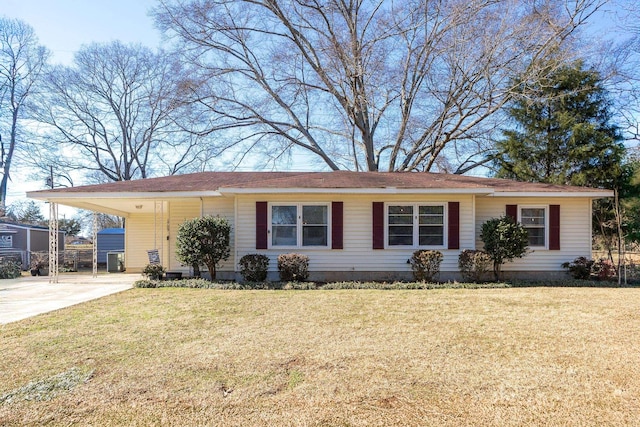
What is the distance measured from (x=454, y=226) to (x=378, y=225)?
2.07m

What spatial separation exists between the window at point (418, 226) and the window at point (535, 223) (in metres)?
2.54

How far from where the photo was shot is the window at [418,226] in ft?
33.5

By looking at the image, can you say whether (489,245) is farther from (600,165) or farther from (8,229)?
(8,229)

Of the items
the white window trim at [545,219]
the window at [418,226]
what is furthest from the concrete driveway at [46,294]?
the white window trim at [545,219]

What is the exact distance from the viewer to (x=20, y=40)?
75.4 feet

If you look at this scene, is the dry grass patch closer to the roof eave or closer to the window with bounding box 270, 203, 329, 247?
the window with bounding box 270, 203, 329, 247

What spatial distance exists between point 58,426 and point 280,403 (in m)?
1.55

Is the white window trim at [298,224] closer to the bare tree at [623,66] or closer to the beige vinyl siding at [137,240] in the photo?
the beige vinyl siding at [137,240]

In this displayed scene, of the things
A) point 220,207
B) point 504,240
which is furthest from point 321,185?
point 504,240

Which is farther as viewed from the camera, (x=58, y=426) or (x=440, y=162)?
(x=440, y=162)

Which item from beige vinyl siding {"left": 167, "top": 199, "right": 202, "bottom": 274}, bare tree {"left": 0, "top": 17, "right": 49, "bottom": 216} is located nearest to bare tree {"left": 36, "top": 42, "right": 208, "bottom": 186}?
bare tree {"left": 0, "top": 17, "right": 49, "bottom": 216}

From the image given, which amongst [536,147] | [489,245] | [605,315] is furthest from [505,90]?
[605,315]

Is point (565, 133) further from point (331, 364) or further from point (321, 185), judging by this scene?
point (331, 364)

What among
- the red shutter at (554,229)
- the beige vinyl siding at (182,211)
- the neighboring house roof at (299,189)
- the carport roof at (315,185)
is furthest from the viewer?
the beige vinyl siding at (182,211)
